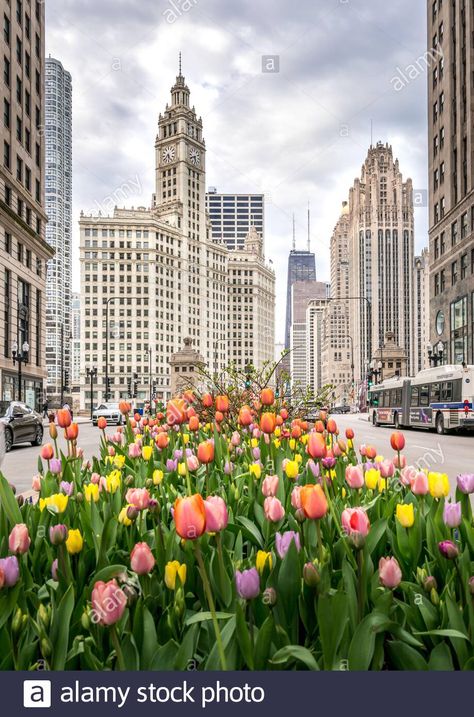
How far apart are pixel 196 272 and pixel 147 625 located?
154496mm

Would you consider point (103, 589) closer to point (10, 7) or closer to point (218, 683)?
point (218, 683)

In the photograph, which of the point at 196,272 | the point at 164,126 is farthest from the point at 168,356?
the point at 164,126

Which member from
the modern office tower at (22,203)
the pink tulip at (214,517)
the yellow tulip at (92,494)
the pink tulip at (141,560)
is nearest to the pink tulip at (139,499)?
the yellow tulip at (92,494)

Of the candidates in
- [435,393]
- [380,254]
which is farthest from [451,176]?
[380,254]

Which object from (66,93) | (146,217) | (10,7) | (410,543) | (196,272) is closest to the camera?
(410,543)

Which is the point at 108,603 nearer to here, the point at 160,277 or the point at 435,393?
the point at 435,393

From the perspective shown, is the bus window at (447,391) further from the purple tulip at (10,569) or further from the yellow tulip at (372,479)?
the purple tulip at (10,569)

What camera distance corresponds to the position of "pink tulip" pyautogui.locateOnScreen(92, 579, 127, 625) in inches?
59.2

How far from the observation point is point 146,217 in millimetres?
139875

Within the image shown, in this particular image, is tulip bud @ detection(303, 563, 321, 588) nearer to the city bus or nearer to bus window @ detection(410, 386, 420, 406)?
the city bus

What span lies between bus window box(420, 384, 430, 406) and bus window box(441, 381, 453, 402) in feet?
5.54

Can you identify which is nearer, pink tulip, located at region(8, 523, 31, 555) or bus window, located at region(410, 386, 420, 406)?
pink tulip, located at region(8, 523, 31, 555)

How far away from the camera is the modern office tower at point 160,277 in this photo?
138 meters


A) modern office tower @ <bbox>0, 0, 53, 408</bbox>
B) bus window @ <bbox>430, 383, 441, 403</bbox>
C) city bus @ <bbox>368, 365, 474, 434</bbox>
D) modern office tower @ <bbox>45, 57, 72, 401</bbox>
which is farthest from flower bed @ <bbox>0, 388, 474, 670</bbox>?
modern office tower @ <bbox>45, 57, 72, 401</bbox>
